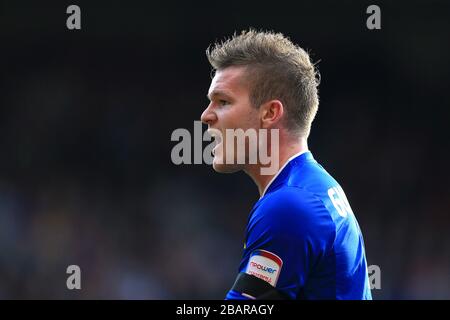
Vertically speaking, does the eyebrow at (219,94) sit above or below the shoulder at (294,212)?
above

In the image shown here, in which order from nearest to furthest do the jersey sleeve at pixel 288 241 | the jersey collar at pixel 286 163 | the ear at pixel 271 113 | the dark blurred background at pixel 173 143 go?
1. the jersey sleeve at pixel 288 241
2. the jersey collar at pixel 286 163
3. the ear at pixel 271 113
4. the dark blurred background at pixel 173 143

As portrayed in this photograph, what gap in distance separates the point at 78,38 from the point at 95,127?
1.34m

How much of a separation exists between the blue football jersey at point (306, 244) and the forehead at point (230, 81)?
540 mm

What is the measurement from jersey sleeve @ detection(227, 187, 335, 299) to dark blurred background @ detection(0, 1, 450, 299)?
6.90 meters

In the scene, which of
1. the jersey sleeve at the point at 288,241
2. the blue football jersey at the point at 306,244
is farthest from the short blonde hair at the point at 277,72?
the jersey sleeve at the point at 288,241

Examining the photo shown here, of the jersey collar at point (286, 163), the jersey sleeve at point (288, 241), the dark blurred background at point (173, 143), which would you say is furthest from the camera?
the dark blurred background at point (173, 143)

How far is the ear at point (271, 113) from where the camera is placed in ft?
9.73

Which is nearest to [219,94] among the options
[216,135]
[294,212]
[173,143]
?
[216,135]

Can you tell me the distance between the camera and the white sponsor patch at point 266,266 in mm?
2441

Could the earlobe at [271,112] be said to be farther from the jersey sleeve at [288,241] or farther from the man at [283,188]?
the jersey sleeve at [288,241]

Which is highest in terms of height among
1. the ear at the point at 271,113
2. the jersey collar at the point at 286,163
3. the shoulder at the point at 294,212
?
the ear at the point at 271,113

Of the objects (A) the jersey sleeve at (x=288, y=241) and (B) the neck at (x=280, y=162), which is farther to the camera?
(B) the neck at (x=280, y=162)
